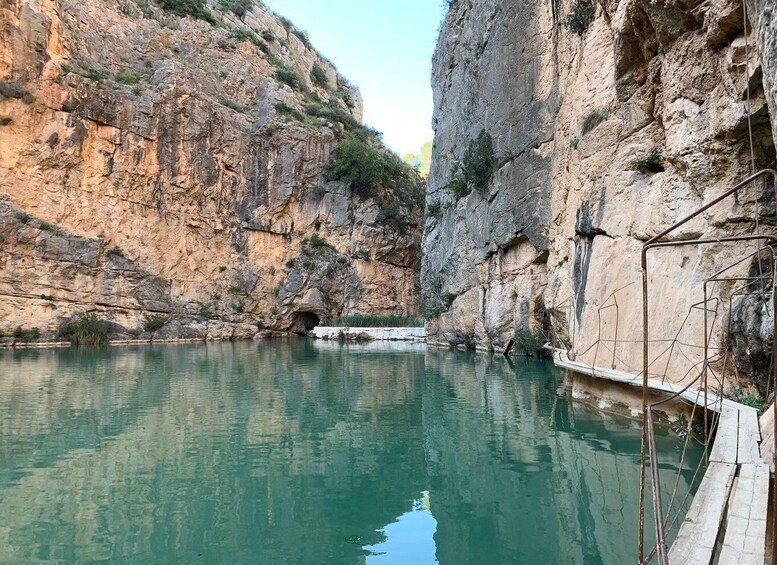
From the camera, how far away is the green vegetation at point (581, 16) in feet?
55.2

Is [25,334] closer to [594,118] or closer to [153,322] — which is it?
[153,322]

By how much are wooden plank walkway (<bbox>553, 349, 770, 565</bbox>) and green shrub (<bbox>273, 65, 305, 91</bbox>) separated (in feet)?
156

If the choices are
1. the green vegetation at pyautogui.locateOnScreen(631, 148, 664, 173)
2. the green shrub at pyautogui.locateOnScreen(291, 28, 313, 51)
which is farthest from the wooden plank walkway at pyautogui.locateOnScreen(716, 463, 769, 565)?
the green shrub at pyautogui.locateOnScreen(291, 28, 313, 51)

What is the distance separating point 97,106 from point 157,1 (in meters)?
17.1

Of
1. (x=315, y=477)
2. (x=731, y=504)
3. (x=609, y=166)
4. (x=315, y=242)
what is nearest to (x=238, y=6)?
(x=315, y=242)

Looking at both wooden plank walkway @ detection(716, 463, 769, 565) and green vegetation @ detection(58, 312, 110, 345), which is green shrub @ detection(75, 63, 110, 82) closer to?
green vegetation @ detection(58, 312, 110, 345)

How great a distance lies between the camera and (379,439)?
28.0 feet

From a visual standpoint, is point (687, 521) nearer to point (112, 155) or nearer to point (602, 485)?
point (602, 485)

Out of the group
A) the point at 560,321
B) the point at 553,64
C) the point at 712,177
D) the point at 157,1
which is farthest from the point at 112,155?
the point at 712,177

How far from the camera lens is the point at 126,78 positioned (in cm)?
3666

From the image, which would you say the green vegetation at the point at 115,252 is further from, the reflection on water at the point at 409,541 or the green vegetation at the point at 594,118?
the reflection on water at the point at 409,541

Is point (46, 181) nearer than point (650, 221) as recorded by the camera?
No

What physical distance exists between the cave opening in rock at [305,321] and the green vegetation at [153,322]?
10114mm

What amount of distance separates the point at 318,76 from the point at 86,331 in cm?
3911
